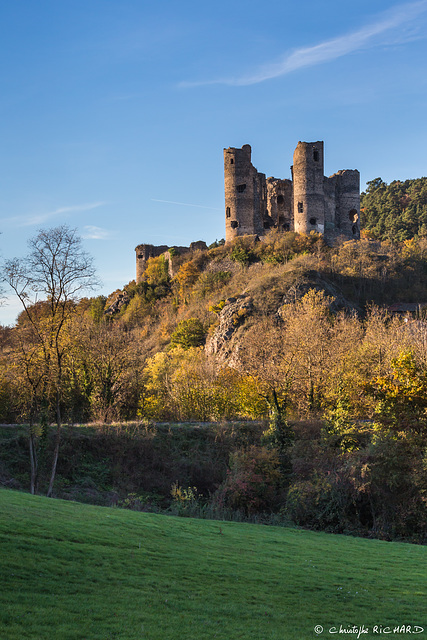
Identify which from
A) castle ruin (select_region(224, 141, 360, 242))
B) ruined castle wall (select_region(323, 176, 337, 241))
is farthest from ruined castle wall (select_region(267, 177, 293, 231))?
ruined castle wall (select_region(323, 176, 337, 241))

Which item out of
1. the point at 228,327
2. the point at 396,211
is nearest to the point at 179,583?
the point at 228,327

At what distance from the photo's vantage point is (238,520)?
21406 millimetres


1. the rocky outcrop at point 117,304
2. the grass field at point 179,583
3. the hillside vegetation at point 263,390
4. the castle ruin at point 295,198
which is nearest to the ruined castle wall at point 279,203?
the castle ruin at point 295,198

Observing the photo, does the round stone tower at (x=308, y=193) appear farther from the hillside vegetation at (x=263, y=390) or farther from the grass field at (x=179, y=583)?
the grass field at (x=179, y=583)

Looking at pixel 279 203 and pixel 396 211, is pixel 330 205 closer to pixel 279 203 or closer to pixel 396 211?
pixel 279 203

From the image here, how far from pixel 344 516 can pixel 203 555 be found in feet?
34.9

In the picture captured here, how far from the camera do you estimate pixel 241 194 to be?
67.6m

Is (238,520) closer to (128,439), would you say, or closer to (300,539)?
(300,539)

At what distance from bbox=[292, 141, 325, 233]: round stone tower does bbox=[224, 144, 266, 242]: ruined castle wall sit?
228 inches

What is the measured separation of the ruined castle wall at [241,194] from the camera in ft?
222

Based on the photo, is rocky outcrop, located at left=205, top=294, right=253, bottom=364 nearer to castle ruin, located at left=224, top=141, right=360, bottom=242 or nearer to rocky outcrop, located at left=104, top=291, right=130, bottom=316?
castle ruin, located at left=224, top=141, right=360, bottom=242

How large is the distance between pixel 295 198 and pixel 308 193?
1.72m

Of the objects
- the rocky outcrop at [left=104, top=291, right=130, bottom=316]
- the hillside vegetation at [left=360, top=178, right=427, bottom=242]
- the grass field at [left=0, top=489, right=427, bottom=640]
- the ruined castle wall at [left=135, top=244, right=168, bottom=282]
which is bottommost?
the grass field at [left=0, top=489, right=427, bottom=640]

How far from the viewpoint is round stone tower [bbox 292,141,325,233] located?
63562 millimetres
